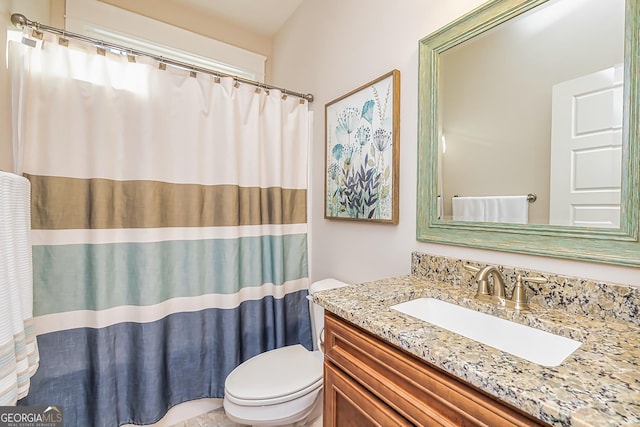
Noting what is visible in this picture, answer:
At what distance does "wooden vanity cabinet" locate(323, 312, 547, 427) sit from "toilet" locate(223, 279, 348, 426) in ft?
1.05

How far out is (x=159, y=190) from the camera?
1.46 meters

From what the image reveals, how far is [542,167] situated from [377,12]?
3.57 ft

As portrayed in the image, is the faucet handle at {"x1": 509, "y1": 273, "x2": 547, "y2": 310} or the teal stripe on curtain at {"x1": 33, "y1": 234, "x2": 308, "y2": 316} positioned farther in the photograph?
the teal stripe on curtain at {"x1": 33, "y1": 234, "x2": 308, "y2": 316}

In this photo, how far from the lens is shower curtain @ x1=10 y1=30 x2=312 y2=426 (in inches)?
48.6

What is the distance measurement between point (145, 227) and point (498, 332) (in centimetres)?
156

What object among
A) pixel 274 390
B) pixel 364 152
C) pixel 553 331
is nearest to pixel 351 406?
pixel 274 390

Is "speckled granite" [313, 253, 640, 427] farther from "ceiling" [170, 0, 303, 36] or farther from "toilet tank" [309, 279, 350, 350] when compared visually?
"ceiling" [170, 0, 303, 36]

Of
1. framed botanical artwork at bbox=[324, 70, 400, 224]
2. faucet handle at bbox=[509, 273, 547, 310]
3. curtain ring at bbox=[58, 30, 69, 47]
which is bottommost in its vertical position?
faucet handle at bbox=[509, 273, 547, 310]

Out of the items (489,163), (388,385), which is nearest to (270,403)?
(388,385)

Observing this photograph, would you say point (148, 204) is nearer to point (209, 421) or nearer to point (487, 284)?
point (209, 421)

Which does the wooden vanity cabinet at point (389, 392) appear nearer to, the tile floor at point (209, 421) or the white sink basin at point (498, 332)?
the white sink basin at point (498, 332)

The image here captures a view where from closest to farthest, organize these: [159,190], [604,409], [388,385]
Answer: [604,409], [388,385], [159,190]

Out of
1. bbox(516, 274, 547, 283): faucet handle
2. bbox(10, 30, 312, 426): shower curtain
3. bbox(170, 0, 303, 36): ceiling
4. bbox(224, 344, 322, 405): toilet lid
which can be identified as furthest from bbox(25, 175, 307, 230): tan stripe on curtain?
bbox(170, 0, 303, 36): ceiling

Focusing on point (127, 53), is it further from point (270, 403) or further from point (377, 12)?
point (270, 403)
